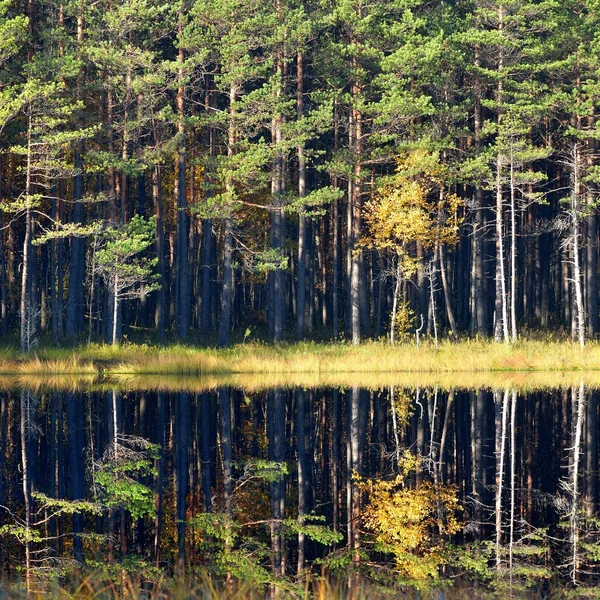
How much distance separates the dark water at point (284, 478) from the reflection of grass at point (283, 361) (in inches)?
153

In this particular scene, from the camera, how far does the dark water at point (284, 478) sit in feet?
38.7

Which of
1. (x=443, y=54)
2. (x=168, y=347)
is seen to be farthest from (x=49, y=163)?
(x=443, y=54)

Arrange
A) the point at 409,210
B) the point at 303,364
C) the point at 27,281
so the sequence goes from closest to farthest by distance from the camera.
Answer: the point at 303,364 → the point at 27,281 → the point at 409,210

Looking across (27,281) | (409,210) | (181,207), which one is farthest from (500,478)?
(27,281)

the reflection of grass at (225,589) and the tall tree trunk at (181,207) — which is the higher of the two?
the tall tree trunk at (181,207)

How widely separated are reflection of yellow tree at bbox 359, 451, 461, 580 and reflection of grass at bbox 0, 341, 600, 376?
15.7 m

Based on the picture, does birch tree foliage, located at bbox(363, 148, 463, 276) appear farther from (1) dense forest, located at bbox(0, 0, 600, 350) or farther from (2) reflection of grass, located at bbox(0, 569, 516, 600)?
(2) reflection of grass, located at bbox(0, 569, 516, 600)

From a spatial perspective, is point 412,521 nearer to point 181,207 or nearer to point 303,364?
point 303,364

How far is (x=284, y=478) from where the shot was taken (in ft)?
56.8

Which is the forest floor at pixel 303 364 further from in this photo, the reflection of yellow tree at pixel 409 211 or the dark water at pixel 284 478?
the dark water at pixel 284 478

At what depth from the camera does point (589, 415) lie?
923 inches

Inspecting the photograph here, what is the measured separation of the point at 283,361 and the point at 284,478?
1598 centimetres

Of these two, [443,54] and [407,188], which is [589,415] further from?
[443,54]

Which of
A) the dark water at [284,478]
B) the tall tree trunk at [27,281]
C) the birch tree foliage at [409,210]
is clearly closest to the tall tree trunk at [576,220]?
the birch tree foliage at [409,210]
